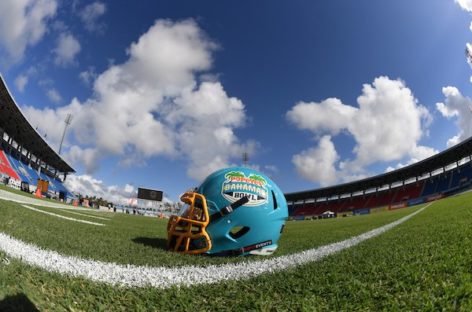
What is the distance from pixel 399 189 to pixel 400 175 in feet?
12.5

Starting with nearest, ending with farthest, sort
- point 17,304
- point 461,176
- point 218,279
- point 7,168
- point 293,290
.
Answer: point 17,304, point 293,290, point 218,279, point 7,168, point 461,176

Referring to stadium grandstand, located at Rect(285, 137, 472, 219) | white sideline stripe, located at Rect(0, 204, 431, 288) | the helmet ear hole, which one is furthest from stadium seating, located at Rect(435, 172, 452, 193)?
white sideline stripe, located at Rect(0, 204, 431, 288)

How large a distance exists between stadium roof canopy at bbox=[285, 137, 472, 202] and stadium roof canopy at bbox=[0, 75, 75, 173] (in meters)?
52.9

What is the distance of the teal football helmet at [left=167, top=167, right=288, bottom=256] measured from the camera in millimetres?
3588

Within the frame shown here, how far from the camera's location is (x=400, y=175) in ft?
162

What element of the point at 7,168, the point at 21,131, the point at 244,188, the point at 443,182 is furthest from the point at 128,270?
the point at 443,182

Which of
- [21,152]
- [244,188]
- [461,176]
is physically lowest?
[244,188]

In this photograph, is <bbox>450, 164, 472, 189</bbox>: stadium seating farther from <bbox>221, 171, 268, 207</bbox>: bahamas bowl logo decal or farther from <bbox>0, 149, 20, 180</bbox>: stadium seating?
<bbox>0, 149, 20, 180</bbox>: stadium seating

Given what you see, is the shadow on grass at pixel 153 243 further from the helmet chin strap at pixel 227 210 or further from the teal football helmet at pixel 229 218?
the helmet chin strap at pixel 227 210

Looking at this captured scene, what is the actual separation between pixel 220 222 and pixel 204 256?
505mm

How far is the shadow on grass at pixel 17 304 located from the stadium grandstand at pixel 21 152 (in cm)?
3801

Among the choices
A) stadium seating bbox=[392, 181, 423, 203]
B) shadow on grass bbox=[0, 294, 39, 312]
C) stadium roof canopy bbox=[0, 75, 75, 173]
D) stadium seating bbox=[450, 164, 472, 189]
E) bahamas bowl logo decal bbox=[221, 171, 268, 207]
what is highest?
stadium roof canopy bbox=[0, 75, 75, 173]

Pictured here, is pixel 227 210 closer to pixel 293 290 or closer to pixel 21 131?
pixel 293 290

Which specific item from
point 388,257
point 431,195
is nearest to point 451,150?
point 431,195
